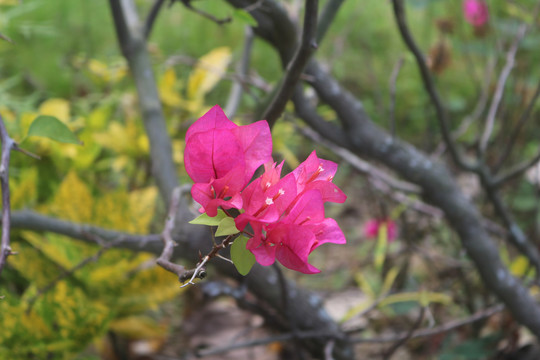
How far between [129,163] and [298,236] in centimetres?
113

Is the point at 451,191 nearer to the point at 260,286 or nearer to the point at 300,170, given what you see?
the point at 260,286

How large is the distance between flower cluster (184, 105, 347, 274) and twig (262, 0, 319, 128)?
0.17 m

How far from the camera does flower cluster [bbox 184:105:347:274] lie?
11.4 inches

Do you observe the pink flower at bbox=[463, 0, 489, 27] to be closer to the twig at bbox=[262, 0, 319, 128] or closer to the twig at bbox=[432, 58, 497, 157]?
the twig at bbox=[432, 58, 497, 157]

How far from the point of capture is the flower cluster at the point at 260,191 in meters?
0.29

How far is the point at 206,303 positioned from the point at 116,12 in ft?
3.06

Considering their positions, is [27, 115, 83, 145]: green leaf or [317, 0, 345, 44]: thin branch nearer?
[27, 115, 83, 145]: green leaf

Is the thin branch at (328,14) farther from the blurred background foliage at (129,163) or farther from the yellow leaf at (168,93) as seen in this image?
the yellow leaf at (168,93)

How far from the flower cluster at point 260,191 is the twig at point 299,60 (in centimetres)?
17

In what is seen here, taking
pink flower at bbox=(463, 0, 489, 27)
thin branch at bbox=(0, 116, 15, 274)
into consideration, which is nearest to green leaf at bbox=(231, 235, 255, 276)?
thin branch at bbox=(0, 116, 15, 274)

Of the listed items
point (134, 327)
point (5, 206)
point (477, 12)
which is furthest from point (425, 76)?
point (477, 12)


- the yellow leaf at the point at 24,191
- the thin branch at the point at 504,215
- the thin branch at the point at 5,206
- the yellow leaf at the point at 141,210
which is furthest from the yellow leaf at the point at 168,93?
the thin branch at the point at 5,206

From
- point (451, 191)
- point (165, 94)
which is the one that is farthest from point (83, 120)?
point (451, 191)

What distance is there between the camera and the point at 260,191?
301mm
